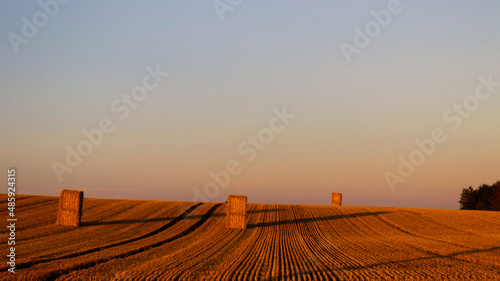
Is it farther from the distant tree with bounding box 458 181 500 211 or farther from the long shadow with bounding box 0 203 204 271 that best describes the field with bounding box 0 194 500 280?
the distant tree with bounding box 458 181 500 211

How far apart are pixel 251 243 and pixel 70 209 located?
1251 centimetres

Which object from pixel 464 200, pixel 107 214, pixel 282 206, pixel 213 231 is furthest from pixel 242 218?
pixel 464 200

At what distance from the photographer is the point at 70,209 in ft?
110

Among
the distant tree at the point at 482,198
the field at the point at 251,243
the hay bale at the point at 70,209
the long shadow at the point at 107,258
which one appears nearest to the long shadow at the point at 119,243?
the field at the point at 251,243

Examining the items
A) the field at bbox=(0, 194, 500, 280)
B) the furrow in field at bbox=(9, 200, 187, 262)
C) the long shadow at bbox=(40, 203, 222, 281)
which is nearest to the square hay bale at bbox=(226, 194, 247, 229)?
the field at bbox=(0, 194, 500, 280)

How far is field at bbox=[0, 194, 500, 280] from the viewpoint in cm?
1719

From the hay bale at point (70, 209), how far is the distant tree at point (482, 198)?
56957 millimetres

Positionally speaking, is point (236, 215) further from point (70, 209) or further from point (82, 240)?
point (82, 240)

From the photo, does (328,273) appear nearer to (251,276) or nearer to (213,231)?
(251,276)

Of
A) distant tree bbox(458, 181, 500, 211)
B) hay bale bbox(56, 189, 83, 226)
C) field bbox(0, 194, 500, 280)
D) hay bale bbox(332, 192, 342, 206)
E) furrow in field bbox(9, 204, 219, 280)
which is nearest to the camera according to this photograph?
furrow in field bbox(9, 204, 219, 280)

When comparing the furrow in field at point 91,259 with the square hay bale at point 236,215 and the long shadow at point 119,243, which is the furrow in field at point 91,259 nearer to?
the long shadow at point 119,243

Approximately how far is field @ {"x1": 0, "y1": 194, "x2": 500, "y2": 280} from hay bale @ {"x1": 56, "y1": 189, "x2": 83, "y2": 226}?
0.87 m

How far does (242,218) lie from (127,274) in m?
20.1

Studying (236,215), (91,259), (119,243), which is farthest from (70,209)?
(91,259)
